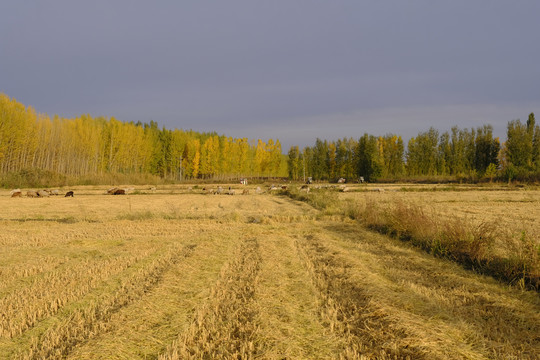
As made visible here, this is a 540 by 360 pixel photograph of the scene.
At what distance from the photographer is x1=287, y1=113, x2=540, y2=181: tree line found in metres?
53.7

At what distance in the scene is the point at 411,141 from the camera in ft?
238

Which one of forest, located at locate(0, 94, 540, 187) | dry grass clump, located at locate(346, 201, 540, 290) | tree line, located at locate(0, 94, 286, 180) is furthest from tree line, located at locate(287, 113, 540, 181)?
dry grass clump, located at locate(346, 201, 540, 290)

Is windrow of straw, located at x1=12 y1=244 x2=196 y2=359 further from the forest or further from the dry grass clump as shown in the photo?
the forest

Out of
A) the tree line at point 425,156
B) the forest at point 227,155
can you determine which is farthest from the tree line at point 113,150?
the tree line at point 425,156

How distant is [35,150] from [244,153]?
42.9m

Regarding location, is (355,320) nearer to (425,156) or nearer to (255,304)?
(255,304)

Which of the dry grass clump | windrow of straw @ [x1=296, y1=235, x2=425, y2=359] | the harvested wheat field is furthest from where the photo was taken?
the dry grass clump

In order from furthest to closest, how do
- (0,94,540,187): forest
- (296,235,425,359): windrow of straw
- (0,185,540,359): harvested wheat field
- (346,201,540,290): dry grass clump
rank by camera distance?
(0,94,540,187): forest → (346,201,540,290): dry grass clump → (0,185,540,359): harvested wheat field → (296,235,425,359): windrow of straw

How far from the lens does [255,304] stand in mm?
4945

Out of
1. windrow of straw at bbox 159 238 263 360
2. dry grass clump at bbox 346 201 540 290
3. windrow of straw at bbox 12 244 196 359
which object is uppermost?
dry grass clump at bbox 346 201 540 290

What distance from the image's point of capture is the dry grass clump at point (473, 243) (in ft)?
19.9

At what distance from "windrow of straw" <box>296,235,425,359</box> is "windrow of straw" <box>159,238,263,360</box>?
3.53 ft

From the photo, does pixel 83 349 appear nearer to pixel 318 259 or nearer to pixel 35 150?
pixel 318 259

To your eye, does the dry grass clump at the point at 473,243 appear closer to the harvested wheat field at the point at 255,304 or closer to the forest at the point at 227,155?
the harvested wheat field at the point at 255,304
